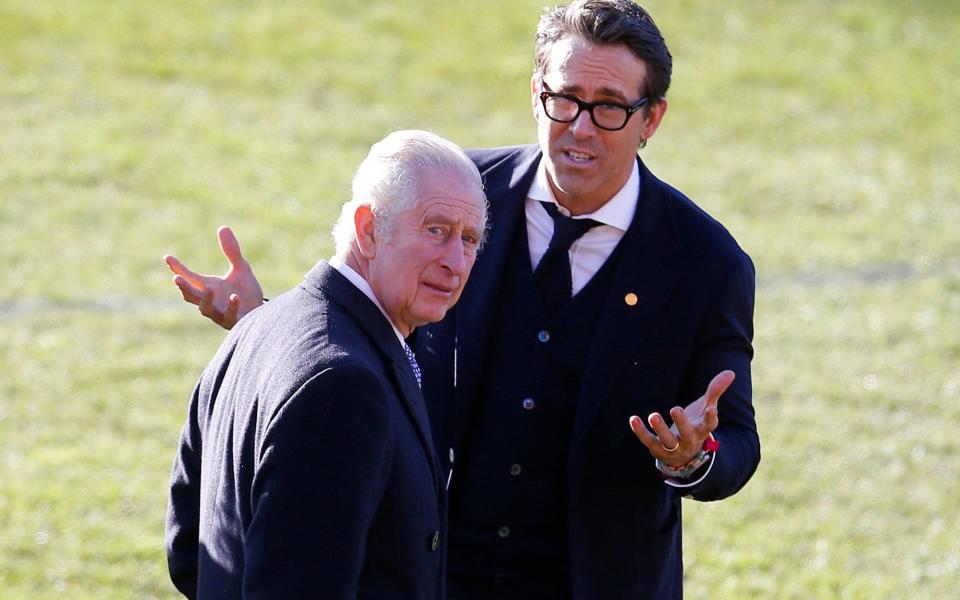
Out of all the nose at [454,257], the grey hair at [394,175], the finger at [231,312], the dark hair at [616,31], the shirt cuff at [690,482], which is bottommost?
the shirt cuff at [690,482]

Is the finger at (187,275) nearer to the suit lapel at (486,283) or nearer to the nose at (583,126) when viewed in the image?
the suit lapel at (486,283)

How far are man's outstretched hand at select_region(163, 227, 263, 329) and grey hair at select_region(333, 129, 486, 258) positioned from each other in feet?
2.50

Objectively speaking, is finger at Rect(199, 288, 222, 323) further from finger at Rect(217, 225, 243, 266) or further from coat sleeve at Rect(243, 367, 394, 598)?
coat sleeve at Rect(243, 367, 394, 598)

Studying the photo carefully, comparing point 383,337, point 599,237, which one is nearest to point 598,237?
point 599,237

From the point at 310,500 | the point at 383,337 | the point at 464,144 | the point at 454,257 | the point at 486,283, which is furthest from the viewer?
the point at 464,144

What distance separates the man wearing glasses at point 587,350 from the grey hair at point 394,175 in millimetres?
804

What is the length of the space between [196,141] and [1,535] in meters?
6.52

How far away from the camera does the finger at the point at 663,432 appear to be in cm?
307

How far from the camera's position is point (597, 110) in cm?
357

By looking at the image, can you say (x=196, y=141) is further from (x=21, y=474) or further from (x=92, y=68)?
(x=21, y=474)

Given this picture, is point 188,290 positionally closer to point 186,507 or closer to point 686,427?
point 186,507

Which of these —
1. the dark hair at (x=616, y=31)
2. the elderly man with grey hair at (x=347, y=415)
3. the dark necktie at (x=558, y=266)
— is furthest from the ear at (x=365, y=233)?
the dark hair at (x=616, y=31)

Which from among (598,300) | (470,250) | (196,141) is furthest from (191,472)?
(196,141)

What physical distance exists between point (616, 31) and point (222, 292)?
1.16 meters
